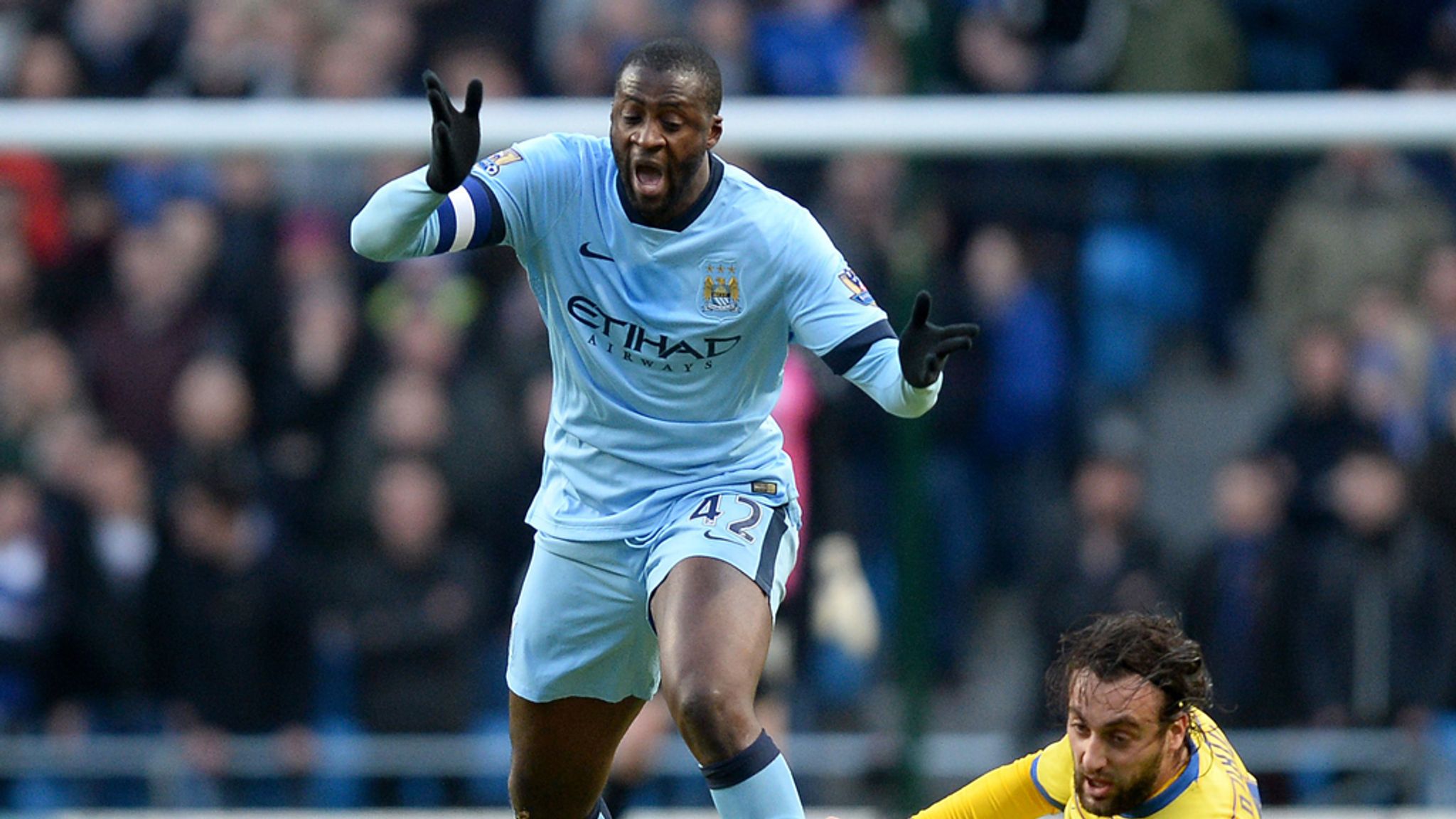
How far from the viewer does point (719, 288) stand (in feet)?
13.1

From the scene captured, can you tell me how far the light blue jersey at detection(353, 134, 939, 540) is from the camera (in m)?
3.97

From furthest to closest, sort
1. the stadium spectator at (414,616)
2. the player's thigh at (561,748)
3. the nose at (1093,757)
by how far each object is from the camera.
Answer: the stadium spectator at (414,616) < the player's thigh at (561,748) < the nose at (1093,757)

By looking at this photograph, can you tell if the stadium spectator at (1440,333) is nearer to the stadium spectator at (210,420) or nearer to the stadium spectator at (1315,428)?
the stadium spectator at (1315,428)

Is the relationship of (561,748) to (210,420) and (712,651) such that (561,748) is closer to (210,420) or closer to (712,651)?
(712,651)

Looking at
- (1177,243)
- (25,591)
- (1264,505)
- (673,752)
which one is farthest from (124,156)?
(1264,505)

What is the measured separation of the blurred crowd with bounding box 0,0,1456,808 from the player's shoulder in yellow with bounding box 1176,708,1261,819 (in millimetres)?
1678

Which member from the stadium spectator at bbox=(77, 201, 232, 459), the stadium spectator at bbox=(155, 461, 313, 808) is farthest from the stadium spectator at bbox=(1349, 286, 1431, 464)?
the stadium spectator at bbox=(77, 201, 232, 459)

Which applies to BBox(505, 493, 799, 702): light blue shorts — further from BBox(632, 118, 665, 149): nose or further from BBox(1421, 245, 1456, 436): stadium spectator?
BBox(1421, 245, 1456, 436): stadium spectator

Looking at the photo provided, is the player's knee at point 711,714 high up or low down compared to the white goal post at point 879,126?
down

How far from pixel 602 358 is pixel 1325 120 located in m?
2.32

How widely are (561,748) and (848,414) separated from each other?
77.7 inches

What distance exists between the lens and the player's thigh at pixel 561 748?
4145 mm

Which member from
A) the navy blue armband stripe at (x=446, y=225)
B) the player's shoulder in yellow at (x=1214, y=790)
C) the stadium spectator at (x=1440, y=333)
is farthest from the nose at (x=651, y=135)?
the stadium spectator at (x=1440, y=333)

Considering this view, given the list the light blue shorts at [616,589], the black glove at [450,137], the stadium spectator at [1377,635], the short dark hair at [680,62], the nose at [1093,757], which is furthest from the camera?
the stadium spectator at [1377,635]
